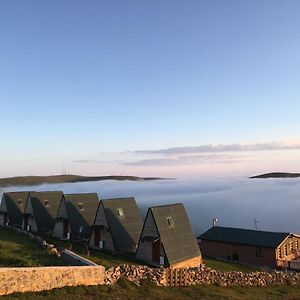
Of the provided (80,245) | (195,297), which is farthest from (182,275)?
(80,245)

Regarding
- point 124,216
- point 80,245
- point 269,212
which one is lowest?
point 269,212

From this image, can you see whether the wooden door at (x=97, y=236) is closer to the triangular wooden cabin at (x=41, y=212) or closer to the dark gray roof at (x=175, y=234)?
the dark gray roof at (x=175, y=234)

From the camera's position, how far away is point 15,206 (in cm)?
6206

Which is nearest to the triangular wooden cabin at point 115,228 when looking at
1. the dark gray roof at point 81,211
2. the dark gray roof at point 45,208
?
the dark gray roof at point 81,211

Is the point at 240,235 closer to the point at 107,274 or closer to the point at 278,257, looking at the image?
the point at 278,257

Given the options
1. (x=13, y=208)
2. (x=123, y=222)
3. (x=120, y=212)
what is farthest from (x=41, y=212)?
(x=123, y=222)

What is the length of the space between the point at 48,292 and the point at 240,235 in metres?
37.3

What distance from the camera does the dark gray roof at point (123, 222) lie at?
145ft

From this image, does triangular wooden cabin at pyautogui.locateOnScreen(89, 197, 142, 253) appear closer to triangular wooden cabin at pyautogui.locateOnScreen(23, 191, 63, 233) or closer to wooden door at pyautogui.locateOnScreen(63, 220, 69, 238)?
wooden door at pyautogui.locateOnScreen(63, 220, 69, 238)

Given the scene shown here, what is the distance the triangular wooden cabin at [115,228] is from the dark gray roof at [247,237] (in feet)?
49.7

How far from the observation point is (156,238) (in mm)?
39312

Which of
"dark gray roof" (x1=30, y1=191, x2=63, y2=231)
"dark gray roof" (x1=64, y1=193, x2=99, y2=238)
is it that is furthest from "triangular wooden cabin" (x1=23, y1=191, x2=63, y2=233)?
"dark gray roof" (x1=64, y1=193, x2=99, y2=238)

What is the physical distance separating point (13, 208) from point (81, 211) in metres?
16.5

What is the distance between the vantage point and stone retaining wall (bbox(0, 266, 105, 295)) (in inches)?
904
